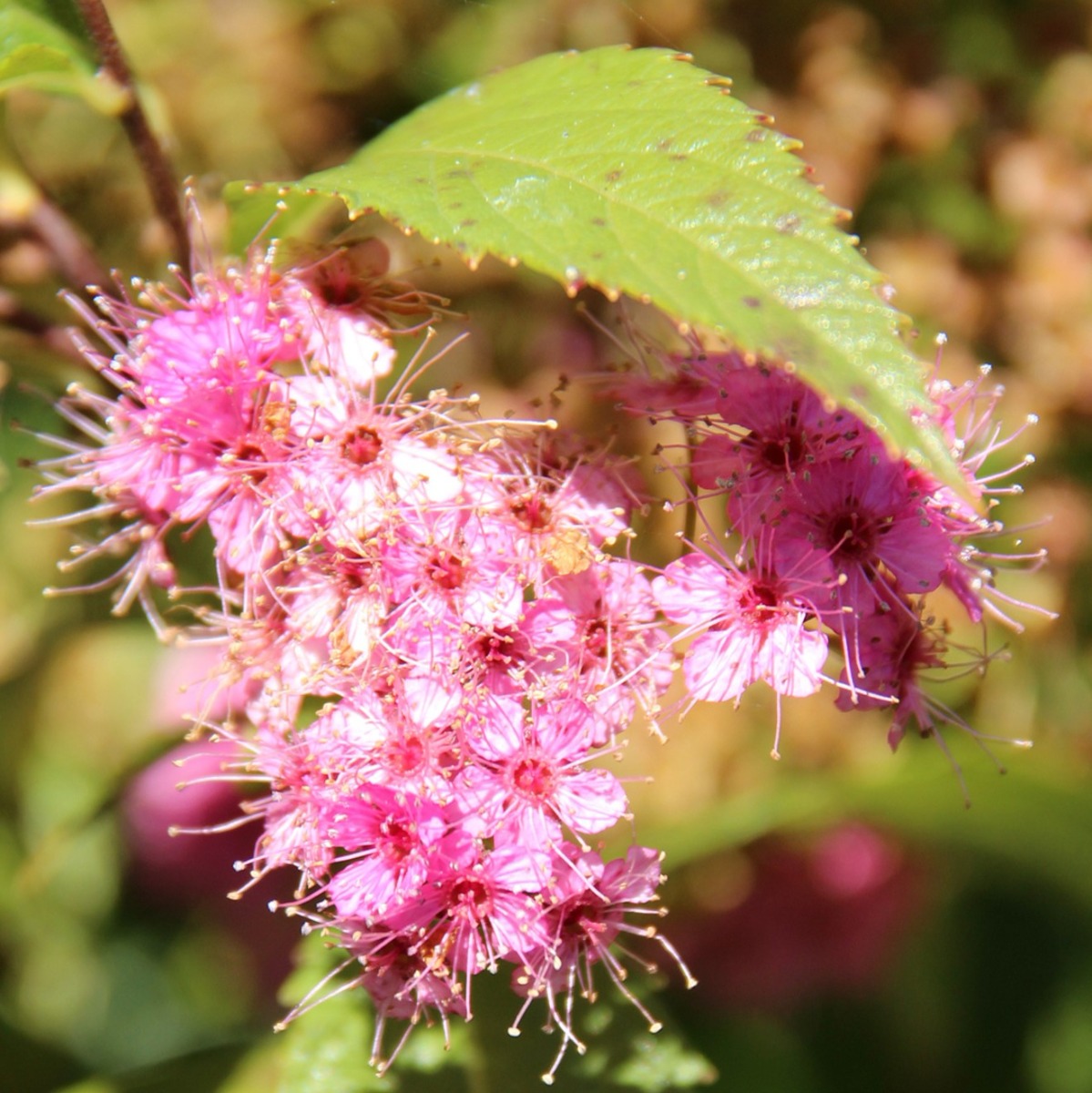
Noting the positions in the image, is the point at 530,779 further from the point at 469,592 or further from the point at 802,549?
the point at 802,549

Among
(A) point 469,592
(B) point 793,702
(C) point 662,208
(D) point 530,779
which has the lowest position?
(B) point 793,702

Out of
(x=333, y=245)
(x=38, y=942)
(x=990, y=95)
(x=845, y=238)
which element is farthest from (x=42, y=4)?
(x=990, y=95)

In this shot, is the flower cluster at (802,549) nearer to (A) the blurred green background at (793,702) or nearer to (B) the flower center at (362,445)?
(B) the flower center at (362,445)

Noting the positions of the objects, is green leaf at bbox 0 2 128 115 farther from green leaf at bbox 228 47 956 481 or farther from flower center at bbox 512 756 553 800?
flower center at bbox 512 756 553 800

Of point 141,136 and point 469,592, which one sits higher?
point 141,136

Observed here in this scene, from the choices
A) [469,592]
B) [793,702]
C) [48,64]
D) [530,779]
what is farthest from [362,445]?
[793,702]

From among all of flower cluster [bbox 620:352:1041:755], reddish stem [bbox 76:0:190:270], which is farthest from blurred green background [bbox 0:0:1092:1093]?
flower cluster [bbox 620:352:1041:755]
